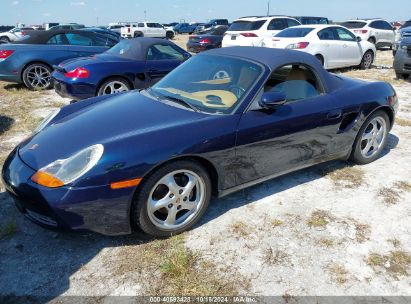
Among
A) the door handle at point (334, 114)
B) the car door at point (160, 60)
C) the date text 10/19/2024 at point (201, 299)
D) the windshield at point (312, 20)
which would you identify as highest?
the windshield at point (312, 20)

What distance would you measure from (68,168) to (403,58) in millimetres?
9165

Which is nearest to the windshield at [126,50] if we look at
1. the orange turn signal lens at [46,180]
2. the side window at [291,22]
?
the orange turn signal lens at [46,180]

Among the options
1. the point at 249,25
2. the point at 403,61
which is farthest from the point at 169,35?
the point at 403,61

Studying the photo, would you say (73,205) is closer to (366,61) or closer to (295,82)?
(295,82)

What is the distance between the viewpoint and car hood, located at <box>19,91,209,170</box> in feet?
9.14

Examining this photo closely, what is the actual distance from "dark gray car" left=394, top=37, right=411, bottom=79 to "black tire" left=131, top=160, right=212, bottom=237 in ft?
26.9

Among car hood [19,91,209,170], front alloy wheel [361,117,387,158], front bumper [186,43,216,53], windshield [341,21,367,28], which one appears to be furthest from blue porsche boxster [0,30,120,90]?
windshield [341,21,367,28]

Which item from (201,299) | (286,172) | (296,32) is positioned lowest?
(201,299)

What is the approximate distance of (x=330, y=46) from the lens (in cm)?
1079

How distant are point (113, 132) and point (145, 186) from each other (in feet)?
1.71

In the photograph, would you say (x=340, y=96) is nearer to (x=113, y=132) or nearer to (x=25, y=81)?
(x=113, y=132)

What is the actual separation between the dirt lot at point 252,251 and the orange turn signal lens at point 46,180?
0.61m

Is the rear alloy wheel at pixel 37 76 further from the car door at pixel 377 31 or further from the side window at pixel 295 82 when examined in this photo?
the car door at pixel 377 31

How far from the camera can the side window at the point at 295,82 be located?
3.46 m
